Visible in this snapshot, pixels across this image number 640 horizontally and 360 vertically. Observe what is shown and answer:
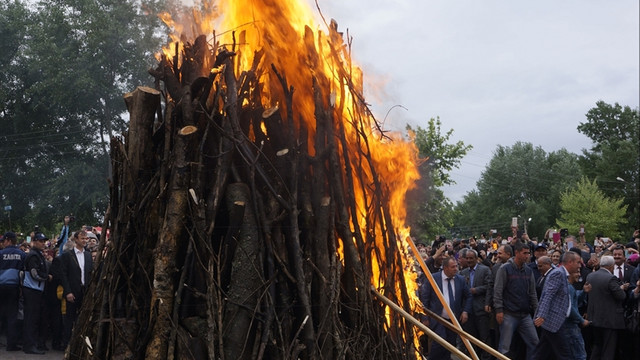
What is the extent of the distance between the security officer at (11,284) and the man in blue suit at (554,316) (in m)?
9.93

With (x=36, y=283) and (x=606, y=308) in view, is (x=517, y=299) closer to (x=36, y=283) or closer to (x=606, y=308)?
(x=606, y=308)

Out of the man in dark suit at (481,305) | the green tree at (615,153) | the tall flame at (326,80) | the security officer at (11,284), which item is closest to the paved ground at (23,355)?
the security officer at (11,284)

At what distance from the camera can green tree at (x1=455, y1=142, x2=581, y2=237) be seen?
92.9 m

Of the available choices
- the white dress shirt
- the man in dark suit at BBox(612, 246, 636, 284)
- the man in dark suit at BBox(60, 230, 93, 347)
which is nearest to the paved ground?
the man in dark suit at BBox(60, 230, 93, 347)

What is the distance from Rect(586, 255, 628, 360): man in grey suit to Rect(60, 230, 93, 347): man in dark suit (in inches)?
A: 370

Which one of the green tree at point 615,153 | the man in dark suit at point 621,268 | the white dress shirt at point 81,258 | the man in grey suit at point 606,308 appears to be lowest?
the man in grey suit at point 606,308

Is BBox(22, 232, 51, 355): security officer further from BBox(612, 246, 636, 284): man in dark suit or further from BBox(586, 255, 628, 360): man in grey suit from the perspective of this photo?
BBox(612, 246, 636, 284): man in dark suit

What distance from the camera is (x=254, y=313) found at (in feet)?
20.5

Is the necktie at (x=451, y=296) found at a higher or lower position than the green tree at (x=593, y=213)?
lower

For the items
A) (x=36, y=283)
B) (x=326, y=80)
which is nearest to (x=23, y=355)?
(x=36, y=283)

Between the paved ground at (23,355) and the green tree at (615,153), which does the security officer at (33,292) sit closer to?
the paved ground at (23,355)

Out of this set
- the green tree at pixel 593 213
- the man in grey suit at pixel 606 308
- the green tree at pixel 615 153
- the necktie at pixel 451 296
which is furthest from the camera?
the green tree at pixel 615 153

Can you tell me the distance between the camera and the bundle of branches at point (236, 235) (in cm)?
636

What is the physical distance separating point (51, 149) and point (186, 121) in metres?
35.6
